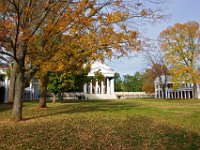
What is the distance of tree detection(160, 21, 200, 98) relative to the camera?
45572 millimetres

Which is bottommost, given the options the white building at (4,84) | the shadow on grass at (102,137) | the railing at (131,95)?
the shadow on grass at (102,137)

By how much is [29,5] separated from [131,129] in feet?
21.9

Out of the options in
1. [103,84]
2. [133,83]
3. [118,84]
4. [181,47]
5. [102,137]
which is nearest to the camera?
[102,137]

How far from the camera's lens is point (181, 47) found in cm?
4672

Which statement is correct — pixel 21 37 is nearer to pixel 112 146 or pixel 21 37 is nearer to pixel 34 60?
pixel 34 60

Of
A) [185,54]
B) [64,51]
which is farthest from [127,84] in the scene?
[64,51]

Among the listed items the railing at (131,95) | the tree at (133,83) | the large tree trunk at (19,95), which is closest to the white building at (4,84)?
the railing at (131,95)

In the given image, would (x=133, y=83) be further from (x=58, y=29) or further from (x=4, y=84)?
(x=58, y=29)

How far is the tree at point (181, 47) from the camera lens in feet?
150

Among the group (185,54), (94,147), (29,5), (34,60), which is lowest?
(94,147)

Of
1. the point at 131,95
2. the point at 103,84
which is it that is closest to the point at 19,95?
the point at 103,84

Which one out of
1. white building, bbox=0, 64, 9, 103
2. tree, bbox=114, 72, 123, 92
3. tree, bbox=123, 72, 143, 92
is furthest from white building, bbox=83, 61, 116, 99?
tree, bbox=123, 72, 143, 92

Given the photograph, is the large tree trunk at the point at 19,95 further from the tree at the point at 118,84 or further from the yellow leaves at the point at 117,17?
the tree at the point at 118,84

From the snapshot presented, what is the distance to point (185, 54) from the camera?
46.5m
